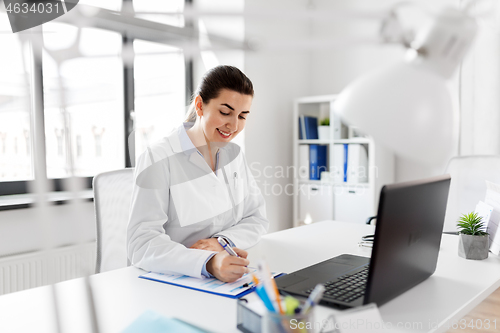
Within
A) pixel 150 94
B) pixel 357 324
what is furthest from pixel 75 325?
pixel 150 94

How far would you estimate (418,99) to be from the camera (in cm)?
44

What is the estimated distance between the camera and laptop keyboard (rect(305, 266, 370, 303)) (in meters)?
0.85

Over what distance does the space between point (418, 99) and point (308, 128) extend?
3.02 meters

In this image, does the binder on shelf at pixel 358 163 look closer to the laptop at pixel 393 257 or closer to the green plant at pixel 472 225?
the green plant at pixel 472 225

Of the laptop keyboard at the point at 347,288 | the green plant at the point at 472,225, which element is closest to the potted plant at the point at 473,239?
the green plant at the point at 472,225

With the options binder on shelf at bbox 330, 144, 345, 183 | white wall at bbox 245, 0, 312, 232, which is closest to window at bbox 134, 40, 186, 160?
white wall at bbox 245, 0, 312, 232

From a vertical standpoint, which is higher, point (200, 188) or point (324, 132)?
point (324, 132)

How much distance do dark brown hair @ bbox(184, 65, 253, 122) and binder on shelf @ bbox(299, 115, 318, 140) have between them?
6.70ft

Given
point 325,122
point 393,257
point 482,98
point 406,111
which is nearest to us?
point 406,111

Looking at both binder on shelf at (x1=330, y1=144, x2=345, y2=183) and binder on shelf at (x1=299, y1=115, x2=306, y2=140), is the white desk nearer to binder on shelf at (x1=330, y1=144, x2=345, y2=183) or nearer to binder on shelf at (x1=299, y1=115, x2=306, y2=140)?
binder on shelf at (x1=330, y1=144, x2=345, y2=183)

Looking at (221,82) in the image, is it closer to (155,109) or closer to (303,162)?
(155,109)

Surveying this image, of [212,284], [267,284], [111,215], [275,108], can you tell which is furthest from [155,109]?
[267,284]

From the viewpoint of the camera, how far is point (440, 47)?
1.38 feet

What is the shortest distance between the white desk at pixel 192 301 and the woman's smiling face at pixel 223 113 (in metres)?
0.50
